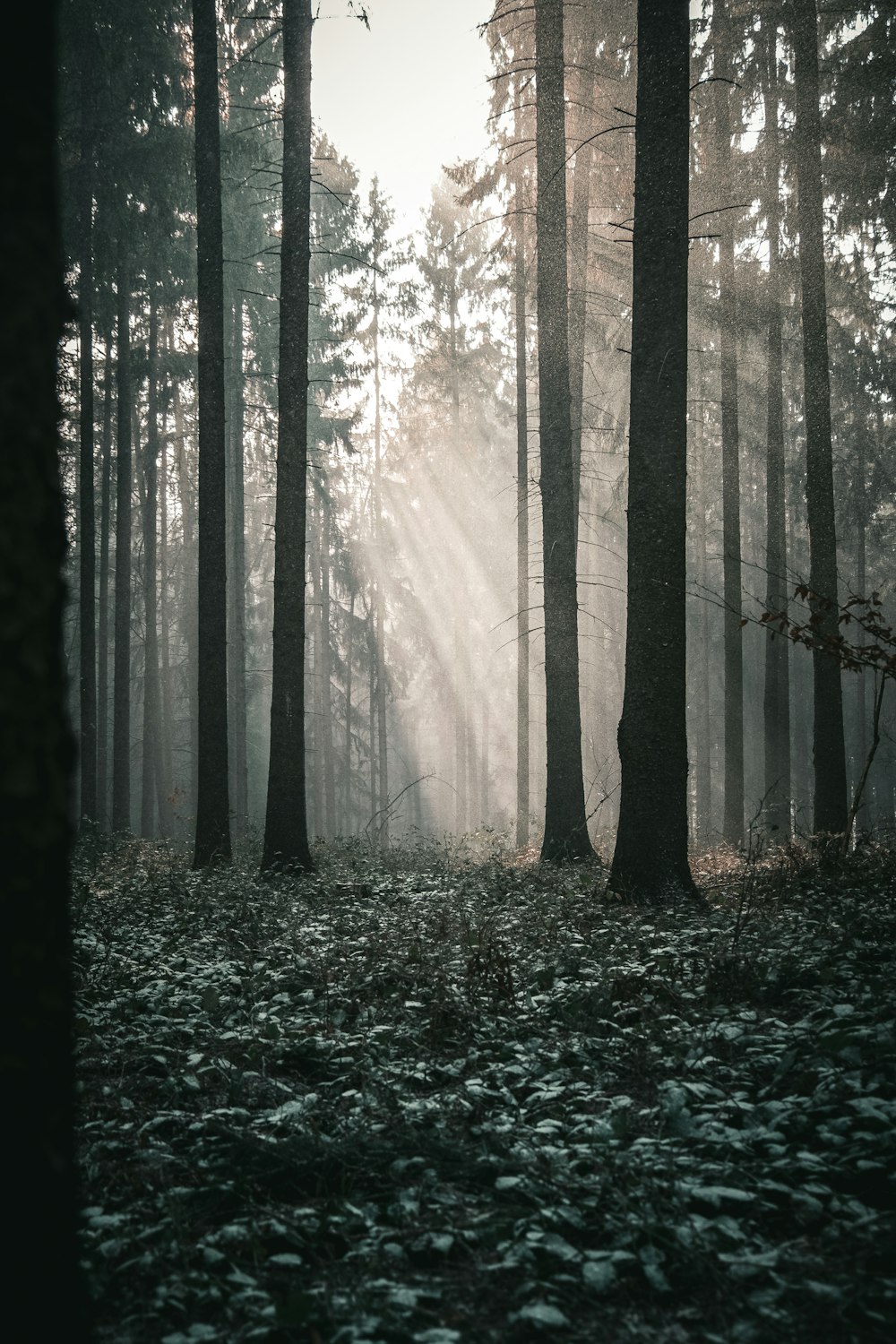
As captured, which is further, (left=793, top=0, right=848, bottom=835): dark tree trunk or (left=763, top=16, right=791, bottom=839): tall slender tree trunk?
(left=763, top=16, right=791, bottom=839): tall slender tree trunk

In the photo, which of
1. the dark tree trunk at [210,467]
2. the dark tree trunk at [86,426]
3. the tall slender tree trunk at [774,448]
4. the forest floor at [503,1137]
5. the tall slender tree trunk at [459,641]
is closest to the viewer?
the forest floor at [503,1137]

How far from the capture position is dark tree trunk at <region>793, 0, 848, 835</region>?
36.4 ft

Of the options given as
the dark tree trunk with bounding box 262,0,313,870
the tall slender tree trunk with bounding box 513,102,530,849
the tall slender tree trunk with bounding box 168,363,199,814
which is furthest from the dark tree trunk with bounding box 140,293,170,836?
the dark tree trunk with bounding box 262,0,313,870

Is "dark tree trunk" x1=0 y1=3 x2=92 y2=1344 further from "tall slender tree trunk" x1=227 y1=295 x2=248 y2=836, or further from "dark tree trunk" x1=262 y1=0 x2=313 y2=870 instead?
"tall slender tree trunk" x1=227 y1=295 x2=248 y2=836

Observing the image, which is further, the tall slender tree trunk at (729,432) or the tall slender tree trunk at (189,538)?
the tall slender tree trunk at (189,538)

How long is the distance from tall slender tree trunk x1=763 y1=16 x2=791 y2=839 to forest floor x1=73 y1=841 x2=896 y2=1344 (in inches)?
373

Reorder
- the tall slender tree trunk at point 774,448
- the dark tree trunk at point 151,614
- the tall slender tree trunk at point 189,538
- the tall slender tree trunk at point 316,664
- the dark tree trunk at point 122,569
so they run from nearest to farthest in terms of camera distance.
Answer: the tall slender tree trunk at point 774,448 → the dark tree trunk at point 122,569 → the dark tree trunk at point 151,614 → the tall slender tree trunk at point 189,538 → the tall slender tree trunk at point 316,664

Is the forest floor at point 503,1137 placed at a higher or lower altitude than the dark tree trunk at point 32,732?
lower

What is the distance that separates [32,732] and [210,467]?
10396mm

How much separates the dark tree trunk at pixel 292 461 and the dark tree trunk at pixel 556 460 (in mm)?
3125

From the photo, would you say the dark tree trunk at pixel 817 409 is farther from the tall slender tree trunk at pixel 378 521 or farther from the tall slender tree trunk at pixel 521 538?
the tall slender tree trunk at pixel 378 521

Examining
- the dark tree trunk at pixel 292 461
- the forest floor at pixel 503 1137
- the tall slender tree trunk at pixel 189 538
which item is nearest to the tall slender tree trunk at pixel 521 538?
the dark tree trunk at pixel 292 461

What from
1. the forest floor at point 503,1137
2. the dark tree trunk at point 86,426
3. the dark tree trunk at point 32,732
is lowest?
the forest floor at point 503,1137

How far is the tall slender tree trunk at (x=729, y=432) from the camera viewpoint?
523 inches
